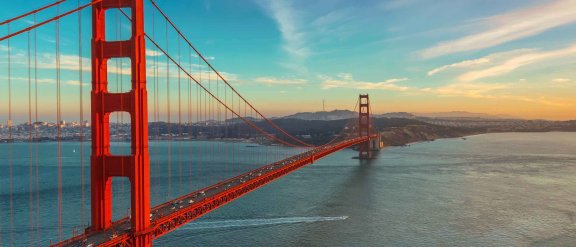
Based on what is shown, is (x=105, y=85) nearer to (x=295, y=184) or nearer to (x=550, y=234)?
(x=550, y=234)

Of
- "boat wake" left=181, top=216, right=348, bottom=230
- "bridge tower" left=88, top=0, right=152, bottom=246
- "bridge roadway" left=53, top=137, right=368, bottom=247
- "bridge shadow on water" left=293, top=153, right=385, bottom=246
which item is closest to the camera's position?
"bridge roadway" left=53, top=137, right=368, bottom=247

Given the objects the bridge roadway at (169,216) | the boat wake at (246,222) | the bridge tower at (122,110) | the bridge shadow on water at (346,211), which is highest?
the bridge tower at (122,110)

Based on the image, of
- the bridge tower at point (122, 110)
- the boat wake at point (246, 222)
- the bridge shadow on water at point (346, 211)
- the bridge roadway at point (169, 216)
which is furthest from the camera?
the boat wake at point (246, 222)

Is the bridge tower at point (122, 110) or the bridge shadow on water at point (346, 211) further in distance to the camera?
the bridge shadow on water at point (346, 211)

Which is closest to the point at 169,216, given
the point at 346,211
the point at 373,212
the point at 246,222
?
the point at 246,222

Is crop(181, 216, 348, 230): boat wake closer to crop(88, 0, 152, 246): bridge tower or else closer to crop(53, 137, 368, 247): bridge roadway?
crop(53, 137, 368, 247): bridge roadway

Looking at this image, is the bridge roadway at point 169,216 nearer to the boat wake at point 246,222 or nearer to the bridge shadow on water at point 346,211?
the boat wake at point 246,222

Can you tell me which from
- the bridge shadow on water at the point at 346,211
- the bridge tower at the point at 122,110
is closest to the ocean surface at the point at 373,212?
the bridge shadow on water at the point at 346,211

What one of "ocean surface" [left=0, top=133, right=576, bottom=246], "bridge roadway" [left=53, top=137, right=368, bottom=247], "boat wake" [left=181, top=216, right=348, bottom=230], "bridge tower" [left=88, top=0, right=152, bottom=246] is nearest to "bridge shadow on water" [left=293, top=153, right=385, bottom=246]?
"ocean surface" [left=0, top=133, right=576, bottom=246]

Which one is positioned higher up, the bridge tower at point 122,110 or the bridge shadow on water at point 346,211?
the bridge tower at point 122,110
